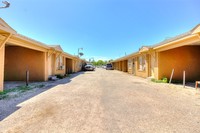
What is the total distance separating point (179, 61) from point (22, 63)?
564 inches

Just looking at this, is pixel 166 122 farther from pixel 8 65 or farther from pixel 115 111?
pixel 8 65

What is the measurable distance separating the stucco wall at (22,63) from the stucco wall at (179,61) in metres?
10.9

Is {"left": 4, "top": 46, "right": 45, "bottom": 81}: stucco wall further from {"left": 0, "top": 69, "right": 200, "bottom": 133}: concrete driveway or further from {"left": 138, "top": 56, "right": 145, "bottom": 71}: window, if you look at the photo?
{"left": 138, "top": 56, "right": 145, "bottom": 71}: window

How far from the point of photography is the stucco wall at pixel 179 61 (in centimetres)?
1096

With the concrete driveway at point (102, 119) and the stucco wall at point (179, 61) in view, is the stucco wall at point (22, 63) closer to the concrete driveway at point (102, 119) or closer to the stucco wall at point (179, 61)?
the concrete driveway at point (102, 119)

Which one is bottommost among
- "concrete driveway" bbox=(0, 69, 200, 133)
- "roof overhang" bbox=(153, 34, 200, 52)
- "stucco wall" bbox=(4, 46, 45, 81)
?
"concrete driveway" bbox=(0, 69, 200, 133)

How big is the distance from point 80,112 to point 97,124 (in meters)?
0.98

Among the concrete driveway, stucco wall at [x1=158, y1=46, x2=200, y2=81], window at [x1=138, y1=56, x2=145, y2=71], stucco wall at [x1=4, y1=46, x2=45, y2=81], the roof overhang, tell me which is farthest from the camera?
window at [x1=138, y1=56, x2=145, y2=71]

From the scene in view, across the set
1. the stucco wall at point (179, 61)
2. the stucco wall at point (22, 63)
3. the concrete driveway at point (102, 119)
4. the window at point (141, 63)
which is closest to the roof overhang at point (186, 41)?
the stucco wall at point (179, 61)

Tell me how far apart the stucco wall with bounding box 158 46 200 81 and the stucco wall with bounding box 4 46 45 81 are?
10895 mm

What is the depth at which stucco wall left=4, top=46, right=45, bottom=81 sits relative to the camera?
423 inches

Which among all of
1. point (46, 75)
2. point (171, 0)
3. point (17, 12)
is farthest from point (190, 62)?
point (17, 12)

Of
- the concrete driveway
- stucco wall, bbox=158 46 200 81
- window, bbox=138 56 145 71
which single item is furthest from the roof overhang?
window, bbox=138 56 145 71

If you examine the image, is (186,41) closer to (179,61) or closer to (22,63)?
(179,61)
